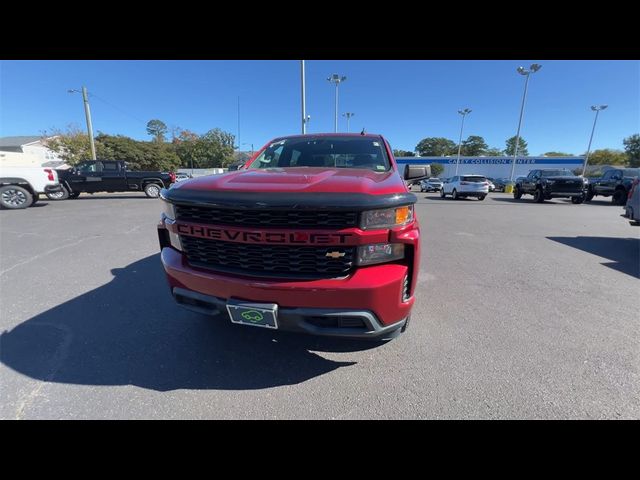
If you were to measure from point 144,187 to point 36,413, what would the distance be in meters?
15.4

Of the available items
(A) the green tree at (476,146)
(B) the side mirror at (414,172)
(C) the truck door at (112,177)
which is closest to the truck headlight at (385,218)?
(B) the side mirror at (414,172)

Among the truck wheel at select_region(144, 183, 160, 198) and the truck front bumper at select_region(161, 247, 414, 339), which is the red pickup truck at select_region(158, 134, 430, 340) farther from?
the truck wheel at select_region(144, 183, 160, 198)

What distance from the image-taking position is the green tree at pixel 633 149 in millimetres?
63406

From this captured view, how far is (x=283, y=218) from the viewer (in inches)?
71.1

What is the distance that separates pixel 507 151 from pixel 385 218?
115 metres

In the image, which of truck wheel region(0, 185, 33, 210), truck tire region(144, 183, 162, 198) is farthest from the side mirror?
truck tire region(144, 183, 162, 198)

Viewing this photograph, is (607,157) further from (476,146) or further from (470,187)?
(470,187)

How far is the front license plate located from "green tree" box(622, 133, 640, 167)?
304 feet

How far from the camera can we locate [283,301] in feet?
5.85

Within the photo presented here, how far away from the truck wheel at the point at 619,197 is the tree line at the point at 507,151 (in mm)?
46538

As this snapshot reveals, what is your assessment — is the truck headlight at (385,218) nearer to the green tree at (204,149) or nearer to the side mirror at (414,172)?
the side mirror at (414,172)
